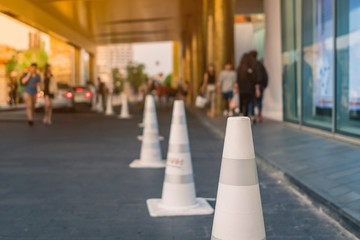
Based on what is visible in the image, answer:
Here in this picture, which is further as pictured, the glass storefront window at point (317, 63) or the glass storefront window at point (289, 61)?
the glass storefront window at point (289, 61)

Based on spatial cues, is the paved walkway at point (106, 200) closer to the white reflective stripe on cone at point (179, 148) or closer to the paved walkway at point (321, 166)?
the paved walkway at point (321, 166)

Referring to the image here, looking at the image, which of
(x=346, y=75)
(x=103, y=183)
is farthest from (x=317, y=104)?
(x=103, y=183)

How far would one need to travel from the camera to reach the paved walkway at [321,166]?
4.71 meters

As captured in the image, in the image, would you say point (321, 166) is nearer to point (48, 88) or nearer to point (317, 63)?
point (317, 63)

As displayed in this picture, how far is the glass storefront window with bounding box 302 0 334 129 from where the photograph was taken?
10891 mm

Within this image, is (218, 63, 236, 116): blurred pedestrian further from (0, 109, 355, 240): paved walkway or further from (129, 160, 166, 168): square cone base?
(129, 160, 166, 168): square cone base

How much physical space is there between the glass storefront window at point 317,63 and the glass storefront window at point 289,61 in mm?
777

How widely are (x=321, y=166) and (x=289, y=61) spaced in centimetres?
726

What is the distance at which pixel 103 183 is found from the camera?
6523 mm

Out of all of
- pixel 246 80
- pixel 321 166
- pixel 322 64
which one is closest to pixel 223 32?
pixel 246 80

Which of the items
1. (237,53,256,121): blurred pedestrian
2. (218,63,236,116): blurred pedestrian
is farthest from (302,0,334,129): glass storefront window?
(218,63,236,116): blurred pedestrian

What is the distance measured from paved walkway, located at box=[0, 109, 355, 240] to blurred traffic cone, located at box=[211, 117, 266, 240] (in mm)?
1092

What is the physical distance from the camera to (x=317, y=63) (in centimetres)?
1148

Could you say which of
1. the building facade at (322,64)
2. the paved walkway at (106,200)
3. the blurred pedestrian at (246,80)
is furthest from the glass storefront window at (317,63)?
the paved walkway at (106,200)
